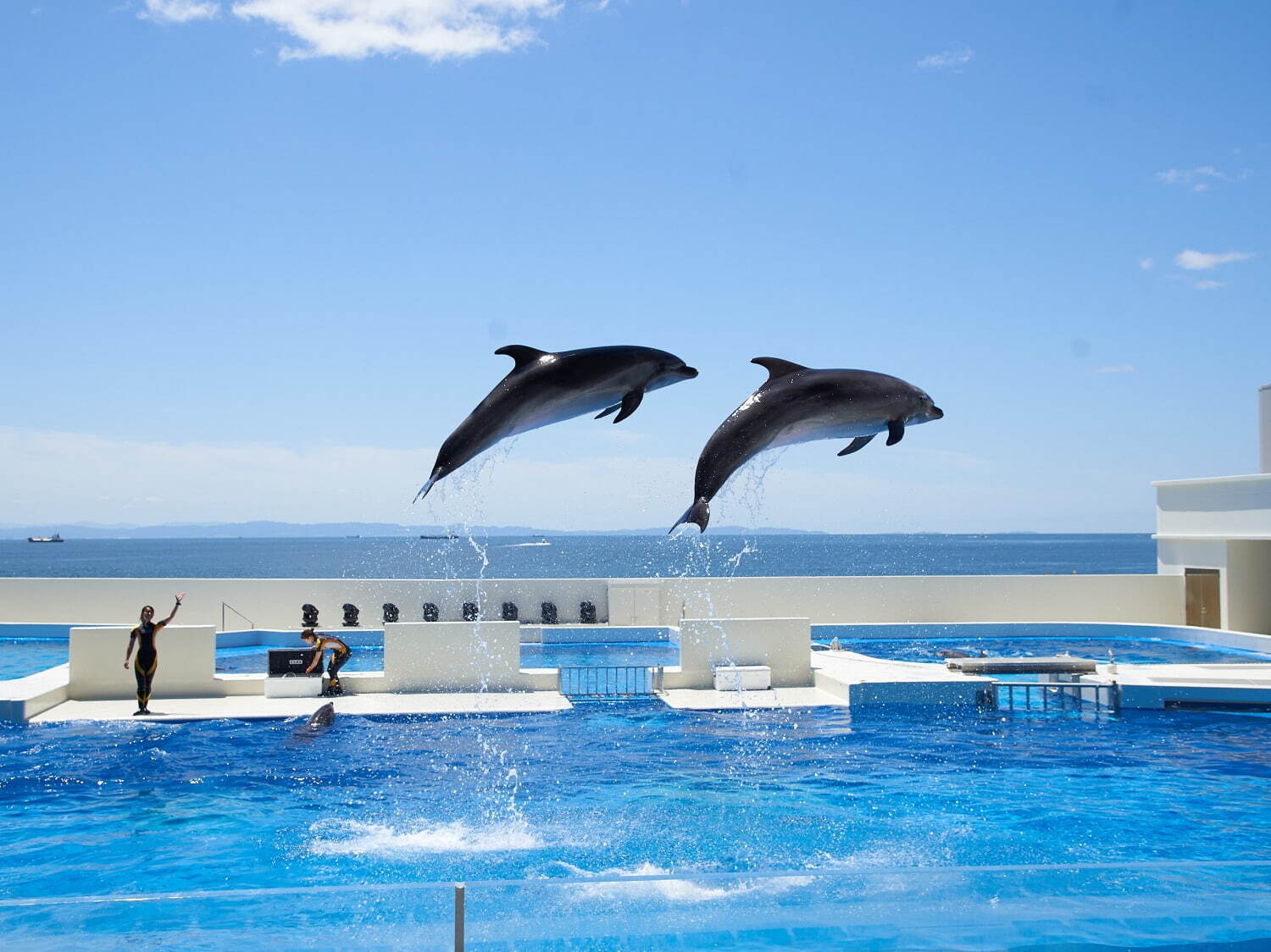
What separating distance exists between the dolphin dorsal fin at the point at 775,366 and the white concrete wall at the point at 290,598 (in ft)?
54.2

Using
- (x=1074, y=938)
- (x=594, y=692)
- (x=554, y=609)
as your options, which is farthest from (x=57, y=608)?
(x=1074, y=938)

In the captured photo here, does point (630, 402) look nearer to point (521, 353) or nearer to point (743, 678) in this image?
point (521, 353)

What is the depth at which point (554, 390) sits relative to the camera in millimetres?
5484

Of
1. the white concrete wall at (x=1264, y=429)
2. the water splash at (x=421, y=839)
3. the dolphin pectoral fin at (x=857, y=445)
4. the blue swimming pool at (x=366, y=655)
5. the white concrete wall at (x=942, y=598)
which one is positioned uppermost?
the white concrete wall at (x=1264, y=429)

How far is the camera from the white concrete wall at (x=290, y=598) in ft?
73.8

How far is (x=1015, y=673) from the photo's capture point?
15.4 m

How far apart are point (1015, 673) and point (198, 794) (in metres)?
10.2

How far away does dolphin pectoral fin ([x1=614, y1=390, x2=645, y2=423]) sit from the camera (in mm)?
5750

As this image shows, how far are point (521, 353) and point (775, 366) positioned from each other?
57.3 inches

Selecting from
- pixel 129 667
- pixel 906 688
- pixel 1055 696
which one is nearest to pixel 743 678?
pixel 906 688

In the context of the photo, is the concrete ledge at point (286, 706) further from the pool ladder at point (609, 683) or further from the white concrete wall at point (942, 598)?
the white concrete wall at point (942, 598)

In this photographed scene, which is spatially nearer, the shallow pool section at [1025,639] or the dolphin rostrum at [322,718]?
the dolphin rostrum at [322,718]

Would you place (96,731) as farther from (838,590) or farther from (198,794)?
(838,590)

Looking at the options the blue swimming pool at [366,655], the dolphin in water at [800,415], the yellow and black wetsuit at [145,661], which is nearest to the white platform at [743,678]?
the blue swimming pool at [366,655]
